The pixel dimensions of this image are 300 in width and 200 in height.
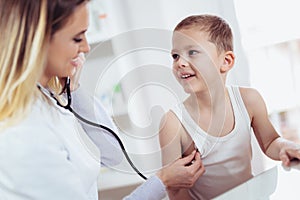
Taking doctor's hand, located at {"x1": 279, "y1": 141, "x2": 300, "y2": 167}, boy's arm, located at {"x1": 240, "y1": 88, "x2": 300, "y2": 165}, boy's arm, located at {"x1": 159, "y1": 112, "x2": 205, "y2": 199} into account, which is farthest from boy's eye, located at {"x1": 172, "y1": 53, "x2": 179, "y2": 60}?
doctor's hand, located at {"x1": 279, "y1": 141, "x2": 300, "y2": 167}

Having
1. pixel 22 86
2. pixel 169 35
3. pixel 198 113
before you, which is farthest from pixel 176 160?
pixel 22 86

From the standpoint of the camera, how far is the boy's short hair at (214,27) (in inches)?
36.5

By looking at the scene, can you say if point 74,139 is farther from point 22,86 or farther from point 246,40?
point 246,40

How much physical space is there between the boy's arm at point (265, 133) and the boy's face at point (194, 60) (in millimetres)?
118

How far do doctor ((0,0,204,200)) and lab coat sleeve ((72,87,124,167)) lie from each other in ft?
0.17

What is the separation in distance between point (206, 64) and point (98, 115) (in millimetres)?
249

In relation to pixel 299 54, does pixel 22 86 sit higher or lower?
higher

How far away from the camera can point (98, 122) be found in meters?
0.82

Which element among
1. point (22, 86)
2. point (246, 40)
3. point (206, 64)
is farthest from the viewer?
point (246, 40)

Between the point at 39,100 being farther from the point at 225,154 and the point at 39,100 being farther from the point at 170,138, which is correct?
the point at 225,154

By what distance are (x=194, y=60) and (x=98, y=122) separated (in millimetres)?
229

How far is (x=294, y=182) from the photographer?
3.51 feet

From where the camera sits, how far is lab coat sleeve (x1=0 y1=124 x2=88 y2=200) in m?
0.67

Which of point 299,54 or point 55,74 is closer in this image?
point 55,74
